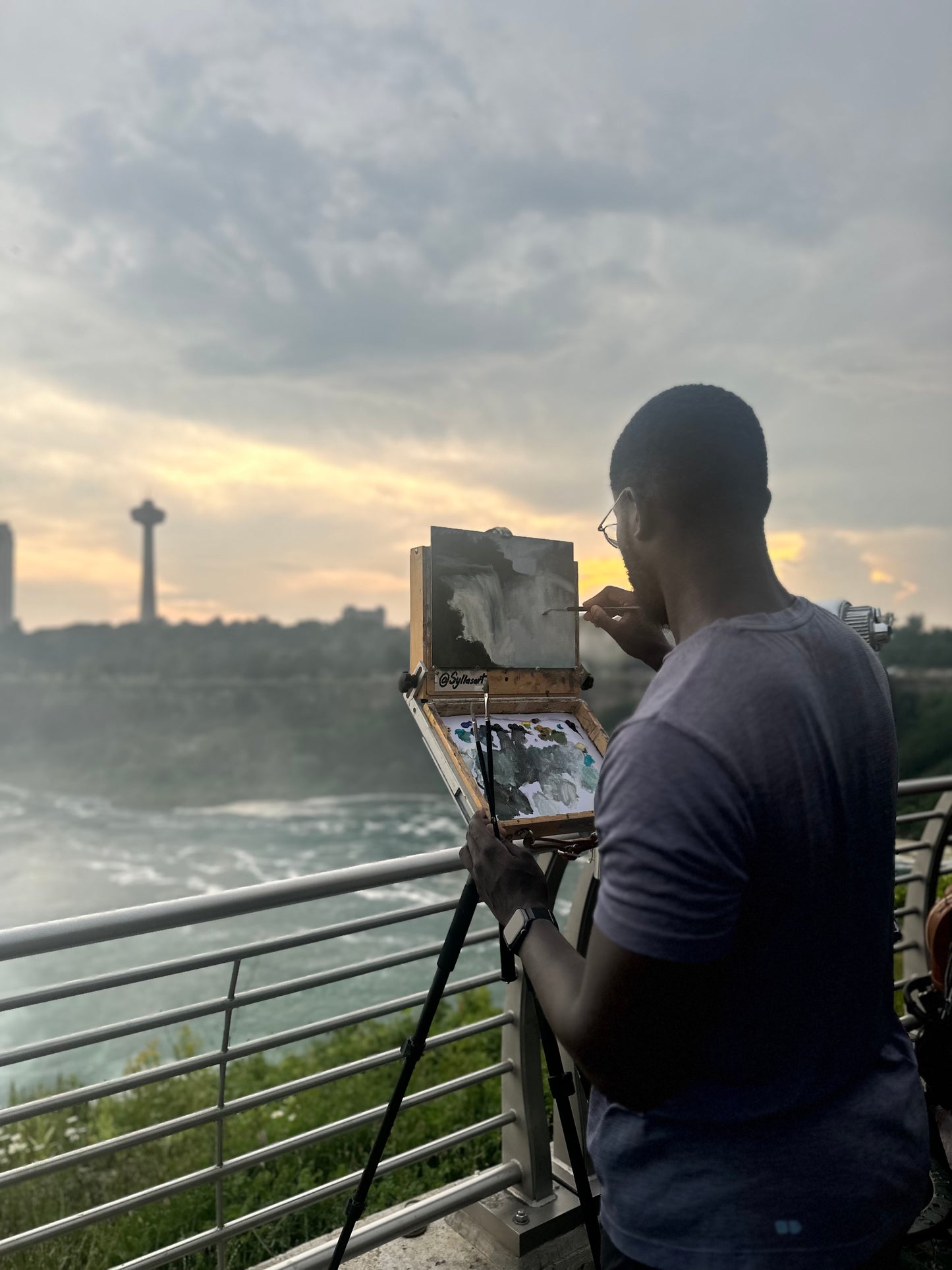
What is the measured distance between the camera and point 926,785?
2.88 metres

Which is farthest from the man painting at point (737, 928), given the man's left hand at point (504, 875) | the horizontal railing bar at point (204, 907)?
the horizontal railing bar at point (204, 907)

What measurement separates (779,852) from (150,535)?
97337 millimetres

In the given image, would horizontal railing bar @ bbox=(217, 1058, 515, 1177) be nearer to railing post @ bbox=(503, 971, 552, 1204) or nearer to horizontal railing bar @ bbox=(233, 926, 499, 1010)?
railing post @ bbox=(503, 971, 552, 1204)

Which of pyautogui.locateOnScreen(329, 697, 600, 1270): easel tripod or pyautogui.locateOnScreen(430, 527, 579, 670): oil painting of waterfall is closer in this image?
pyautogui.locateOnScreen(329, 697, 600, 1270): easel tripod

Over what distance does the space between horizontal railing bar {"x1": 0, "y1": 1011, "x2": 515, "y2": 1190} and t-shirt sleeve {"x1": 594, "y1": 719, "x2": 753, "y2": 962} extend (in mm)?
1036

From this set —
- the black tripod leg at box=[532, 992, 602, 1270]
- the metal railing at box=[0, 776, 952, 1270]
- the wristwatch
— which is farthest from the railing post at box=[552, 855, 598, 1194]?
the wristwatch

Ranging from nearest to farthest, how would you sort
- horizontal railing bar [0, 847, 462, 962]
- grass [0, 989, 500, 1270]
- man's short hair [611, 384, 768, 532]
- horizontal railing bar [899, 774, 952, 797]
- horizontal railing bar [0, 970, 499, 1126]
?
man's short hair [611, 384, 768, 532]
horizontal railing bar [0, 847, 462, 962]
horizontal railing bar [0, 970, 499, 1126]
horizontal railing bar [899, 774, 952, 797]
grass [0, 989, 500, 1270]

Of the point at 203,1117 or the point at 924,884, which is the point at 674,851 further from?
the point at 924,884

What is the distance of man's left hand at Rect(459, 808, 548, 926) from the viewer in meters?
1.24

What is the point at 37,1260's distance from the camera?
9.60ft

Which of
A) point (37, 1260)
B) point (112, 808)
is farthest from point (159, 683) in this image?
point (37, 1260)

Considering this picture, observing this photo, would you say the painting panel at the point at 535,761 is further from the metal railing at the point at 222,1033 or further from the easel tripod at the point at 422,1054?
the metal railing at the point at 222,1033

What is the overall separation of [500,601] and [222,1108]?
3.69 ft

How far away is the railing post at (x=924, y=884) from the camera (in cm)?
325
